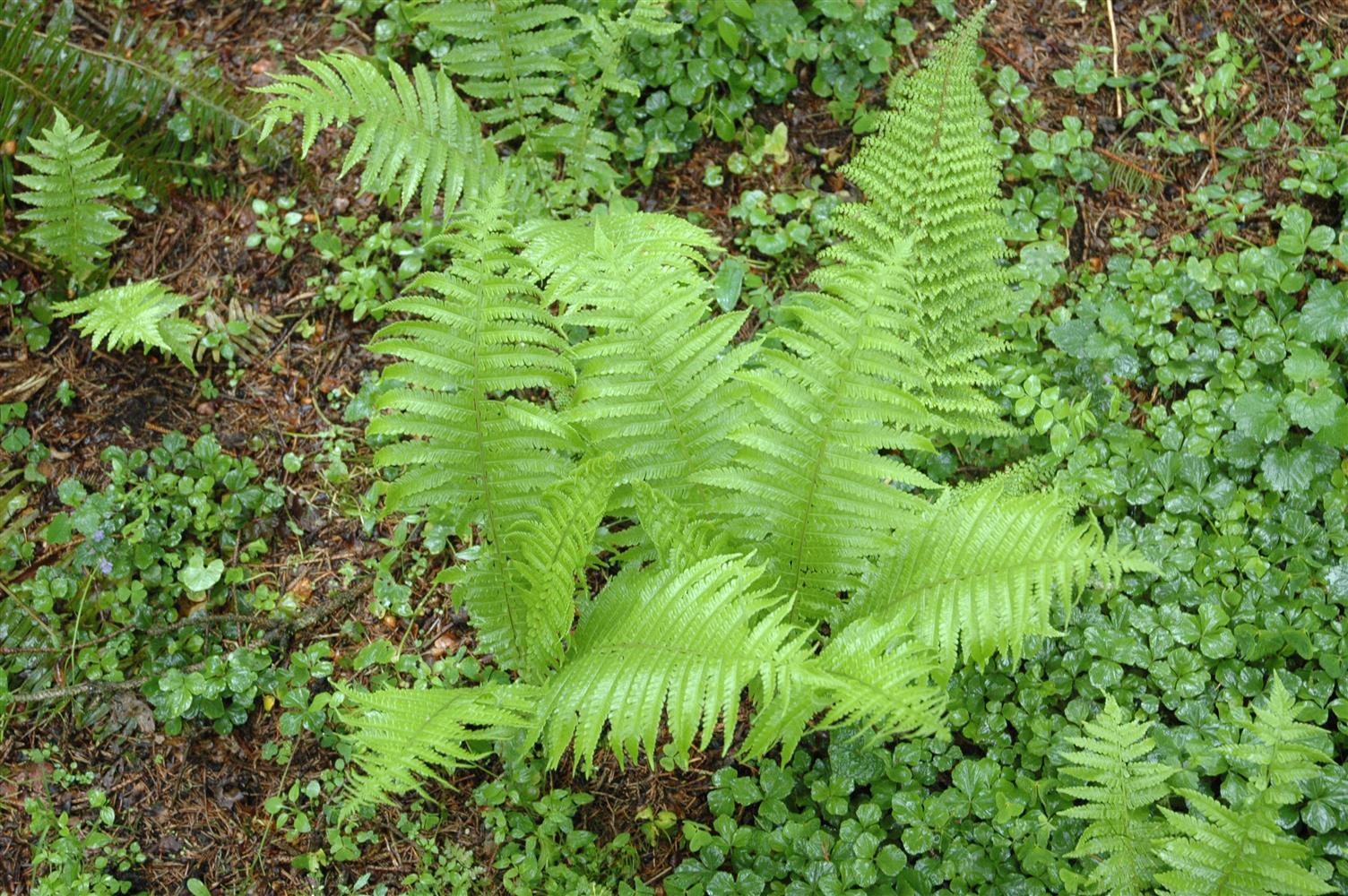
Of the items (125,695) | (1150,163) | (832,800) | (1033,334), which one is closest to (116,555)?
(125,695)

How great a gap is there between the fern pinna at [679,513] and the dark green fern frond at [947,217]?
0.17 metres

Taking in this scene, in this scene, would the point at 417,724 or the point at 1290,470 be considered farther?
the point at 1290,470

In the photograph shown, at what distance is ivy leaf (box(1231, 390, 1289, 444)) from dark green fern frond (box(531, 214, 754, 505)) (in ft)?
5.63

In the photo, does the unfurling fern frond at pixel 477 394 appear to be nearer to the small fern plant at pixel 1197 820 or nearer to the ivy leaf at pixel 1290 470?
the small fern plant at pixel 1197 820

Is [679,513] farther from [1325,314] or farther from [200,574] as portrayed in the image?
[1325,314]

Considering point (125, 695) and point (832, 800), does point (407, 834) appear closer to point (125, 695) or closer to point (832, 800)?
point (125, 695)

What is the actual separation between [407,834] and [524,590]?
36.0 inches

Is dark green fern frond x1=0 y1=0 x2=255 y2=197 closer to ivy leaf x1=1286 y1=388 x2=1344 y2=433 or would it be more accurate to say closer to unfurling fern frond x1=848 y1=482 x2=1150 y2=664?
unfurling fern frond x1=848 y1=482 x2=1150 y2=664

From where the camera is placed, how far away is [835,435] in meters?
2.61

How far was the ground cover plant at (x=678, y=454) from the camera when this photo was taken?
259 cm

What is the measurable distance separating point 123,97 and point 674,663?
10.3 ft

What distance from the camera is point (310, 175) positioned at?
3975 mm

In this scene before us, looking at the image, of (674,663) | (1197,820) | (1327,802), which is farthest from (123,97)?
(1327,802)

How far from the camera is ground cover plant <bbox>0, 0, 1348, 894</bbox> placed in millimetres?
2588
